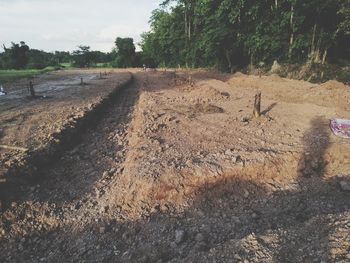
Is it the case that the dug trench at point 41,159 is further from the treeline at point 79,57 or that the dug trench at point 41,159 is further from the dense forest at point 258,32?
the treeline at point 79,57

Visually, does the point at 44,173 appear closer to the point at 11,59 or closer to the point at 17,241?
the point at 17,241

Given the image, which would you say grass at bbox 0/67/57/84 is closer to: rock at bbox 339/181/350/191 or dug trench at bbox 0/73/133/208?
dug trench at bbox 0/73/133/208

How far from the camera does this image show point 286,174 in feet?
21.3

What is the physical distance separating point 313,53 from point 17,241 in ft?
62.7

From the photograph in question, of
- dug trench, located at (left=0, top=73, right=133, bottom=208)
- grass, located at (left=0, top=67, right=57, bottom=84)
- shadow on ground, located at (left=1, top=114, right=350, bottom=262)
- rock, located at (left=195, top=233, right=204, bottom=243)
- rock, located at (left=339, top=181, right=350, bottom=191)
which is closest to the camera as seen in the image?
shadow on ground, located at (left=1, top=114, right=350, bottom=262)

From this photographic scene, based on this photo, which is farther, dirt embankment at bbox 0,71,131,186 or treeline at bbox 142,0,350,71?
treeline at bbox 142,0,350,71

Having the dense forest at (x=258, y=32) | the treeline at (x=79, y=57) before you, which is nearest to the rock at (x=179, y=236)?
the dense forest at (x=258, y=32)

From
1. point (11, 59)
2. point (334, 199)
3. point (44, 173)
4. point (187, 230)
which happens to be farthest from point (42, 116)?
point (11, 59)

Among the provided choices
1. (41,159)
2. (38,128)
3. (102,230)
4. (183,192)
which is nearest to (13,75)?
(38,128)

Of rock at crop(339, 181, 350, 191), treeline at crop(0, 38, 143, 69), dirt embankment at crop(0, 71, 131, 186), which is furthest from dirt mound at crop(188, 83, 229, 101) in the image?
treeline at crop(0, 38, 143, 69)

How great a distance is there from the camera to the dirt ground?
14.3 feet

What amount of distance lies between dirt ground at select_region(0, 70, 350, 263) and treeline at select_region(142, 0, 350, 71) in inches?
412

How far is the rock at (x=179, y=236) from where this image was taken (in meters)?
4.71

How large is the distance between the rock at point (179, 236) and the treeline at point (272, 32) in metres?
13.8
